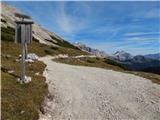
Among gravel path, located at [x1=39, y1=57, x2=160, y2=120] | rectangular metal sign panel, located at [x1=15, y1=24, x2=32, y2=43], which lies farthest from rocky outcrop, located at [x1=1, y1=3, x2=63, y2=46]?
rectangular metal sign panel, located at [x1=15, y1=24, x2=32, y2=43]

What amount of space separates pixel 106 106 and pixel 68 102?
2.80 m

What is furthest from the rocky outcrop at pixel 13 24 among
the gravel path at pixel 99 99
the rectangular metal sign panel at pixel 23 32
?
the rectangular metal sign panel at pixel 23 32

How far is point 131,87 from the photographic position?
31594 mm

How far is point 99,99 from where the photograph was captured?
85.3 ft

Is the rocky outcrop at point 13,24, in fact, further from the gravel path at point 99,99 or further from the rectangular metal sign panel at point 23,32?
→ the rectangular metal sign panel at point 23,32

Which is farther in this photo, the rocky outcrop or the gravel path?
the rocky outcrop

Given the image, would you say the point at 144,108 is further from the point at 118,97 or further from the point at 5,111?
the point at 5,111

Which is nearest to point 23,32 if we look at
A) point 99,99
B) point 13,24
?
point 99,99

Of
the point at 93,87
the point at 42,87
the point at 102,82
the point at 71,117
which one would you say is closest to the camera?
the point at 71,117

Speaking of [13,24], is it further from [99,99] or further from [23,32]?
[99,99]

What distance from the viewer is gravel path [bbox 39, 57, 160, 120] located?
22500 mm

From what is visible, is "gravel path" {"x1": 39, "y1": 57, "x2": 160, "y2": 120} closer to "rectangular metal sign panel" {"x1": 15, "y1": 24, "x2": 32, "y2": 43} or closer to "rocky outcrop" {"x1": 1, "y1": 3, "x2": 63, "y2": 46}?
"rectangular metal sign panel" {"x1": 15, "y1": 24, "x2": 32, "y2": 43}

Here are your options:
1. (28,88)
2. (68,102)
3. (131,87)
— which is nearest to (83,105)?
(68,102)

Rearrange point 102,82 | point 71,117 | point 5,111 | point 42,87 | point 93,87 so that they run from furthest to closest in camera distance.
→ point 102,82 → point 93,87 → point 42,87 → point 71,117 → point 5,111
